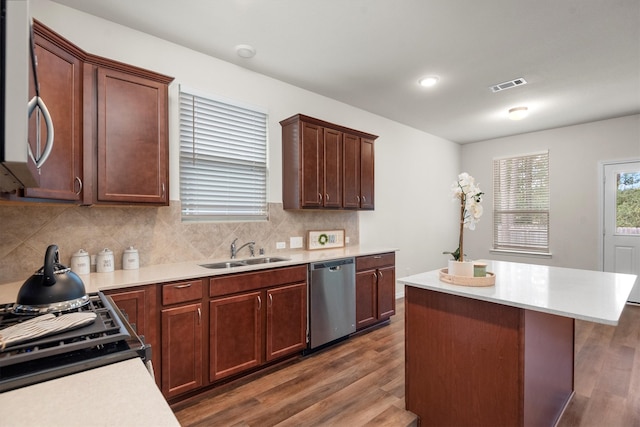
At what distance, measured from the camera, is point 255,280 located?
103 inches

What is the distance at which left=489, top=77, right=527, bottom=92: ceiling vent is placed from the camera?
3.58m

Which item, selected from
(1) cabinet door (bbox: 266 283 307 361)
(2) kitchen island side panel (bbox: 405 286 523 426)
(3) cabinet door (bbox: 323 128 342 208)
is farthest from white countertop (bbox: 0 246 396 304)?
(2) kitchen island side panel (bbox: 405 286 523 426)

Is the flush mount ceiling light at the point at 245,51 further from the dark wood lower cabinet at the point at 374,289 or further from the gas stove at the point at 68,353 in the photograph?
the gas stove at the point at 68,353

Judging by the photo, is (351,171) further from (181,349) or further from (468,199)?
Answer: (181,349)

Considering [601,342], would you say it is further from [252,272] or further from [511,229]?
[252,272]

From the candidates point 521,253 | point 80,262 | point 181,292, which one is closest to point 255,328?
point 181,292

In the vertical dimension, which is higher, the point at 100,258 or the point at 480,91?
the point at 480,91

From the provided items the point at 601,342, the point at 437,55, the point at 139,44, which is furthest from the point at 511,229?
the point at 139,44

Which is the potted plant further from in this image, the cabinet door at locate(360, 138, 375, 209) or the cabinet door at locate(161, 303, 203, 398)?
the cabinet door at locate(360, 138, 375, 209)

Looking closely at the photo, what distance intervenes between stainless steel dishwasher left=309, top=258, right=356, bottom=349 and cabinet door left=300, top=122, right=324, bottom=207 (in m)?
0.74

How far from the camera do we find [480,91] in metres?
3.90

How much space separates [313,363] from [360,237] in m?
2.02

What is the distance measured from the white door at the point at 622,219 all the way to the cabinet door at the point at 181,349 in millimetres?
5978

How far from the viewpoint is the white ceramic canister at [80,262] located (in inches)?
87.0
